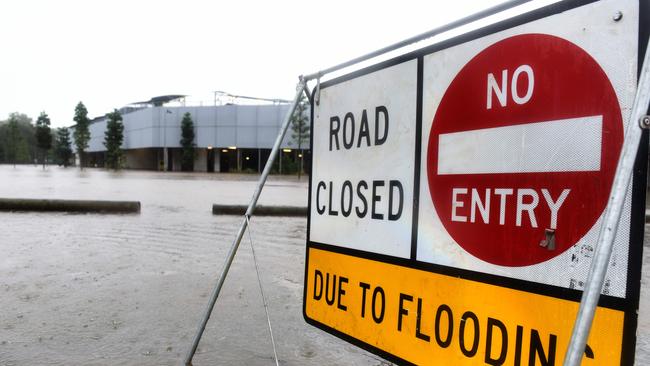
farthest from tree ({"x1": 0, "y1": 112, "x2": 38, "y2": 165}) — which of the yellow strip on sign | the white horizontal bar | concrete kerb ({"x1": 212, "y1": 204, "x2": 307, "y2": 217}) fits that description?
the white horizontal bar

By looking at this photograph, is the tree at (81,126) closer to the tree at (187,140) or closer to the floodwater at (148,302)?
the tree at (187,140)

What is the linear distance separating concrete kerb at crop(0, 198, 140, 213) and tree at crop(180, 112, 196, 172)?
Result: 49.8m

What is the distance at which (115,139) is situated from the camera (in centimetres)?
6919

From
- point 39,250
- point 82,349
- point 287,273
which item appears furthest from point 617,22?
point 39,250

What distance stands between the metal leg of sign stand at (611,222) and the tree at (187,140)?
205ft

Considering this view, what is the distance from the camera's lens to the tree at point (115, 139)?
6894 centimetres

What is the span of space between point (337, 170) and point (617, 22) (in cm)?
136

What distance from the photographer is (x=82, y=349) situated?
137 inches

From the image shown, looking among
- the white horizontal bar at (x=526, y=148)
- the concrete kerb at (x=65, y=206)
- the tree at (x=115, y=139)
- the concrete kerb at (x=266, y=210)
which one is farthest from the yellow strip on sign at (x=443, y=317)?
the tree at (x=115, y=139)

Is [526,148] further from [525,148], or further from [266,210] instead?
[266,210]

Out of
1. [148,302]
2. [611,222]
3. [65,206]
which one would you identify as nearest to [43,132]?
[65,206]

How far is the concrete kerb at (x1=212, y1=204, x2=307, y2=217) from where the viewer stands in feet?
40.3

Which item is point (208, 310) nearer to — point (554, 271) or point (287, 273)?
point (554, 271)

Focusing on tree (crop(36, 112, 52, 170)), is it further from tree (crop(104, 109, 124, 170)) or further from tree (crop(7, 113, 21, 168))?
tree (crop(7, 113, 21, 168))
